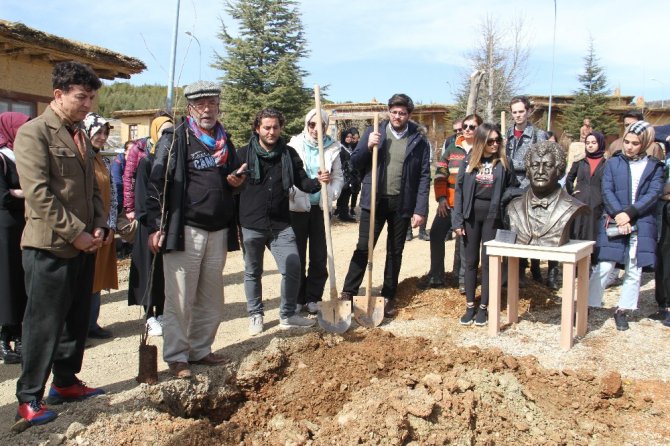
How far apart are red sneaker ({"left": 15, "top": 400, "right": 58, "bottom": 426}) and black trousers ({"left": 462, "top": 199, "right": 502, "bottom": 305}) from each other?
3551 mm

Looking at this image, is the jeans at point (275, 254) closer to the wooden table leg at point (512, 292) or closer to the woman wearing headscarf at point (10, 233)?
the woman wearing headscarf at point (10, 233)

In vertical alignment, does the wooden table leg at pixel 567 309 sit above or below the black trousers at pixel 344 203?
below

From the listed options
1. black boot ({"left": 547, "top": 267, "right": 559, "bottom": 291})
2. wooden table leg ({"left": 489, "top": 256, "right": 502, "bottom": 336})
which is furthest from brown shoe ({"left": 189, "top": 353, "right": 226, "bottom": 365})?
black boot ({"left": 547, "top": 267, "right": 559, "bottom": 291})

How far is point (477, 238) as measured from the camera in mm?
5121

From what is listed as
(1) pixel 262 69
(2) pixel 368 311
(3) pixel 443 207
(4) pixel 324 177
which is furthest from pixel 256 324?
(1) pixel 262 69

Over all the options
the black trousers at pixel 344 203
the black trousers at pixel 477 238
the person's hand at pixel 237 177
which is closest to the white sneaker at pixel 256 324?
the person's hand at pixel 237 177

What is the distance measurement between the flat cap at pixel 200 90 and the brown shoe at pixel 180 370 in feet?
6.03

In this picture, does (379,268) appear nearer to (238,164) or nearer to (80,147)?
(238,164)

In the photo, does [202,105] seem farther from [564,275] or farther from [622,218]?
[622,218]

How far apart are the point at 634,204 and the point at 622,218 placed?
0.17 m

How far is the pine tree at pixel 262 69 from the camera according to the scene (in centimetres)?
1567

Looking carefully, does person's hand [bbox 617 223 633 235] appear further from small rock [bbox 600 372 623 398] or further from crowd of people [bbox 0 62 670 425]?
small rock [bbox 600 372 623 398]

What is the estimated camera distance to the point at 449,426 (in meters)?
3.29

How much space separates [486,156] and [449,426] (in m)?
2.67
